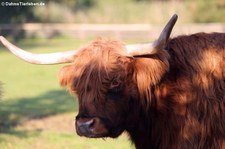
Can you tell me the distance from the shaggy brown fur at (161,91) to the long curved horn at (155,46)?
82 mm

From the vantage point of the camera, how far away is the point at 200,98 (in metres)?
5.61

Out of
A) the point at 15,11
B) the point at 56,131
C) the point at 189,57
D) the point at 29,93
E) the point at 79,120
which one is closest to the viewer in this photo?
the point at 79,120

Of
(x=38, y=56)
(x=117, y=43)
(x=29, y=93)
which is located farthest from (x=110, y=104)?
(x=29, y=93)

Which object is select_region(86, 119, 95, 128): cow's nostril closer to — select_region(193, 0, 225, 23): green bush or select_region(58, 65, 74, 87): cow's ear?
select_region(58, 65, 74, 87): cow's ear

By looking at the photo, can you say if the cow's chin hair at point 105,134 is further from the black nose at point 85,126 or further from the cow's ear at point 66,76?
the cow's ear at point 66,76

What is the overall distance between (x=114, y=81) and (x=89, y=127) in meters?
0.53

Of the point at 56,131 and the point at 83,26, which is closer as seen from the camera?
the point at 56,131

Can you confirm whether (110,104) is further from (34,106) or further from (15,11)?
(15,11)

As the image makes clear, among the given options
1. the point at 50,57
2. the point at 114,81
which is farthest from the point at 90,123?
the point at 50,57

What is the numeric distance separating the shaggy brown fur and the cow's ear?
21mm

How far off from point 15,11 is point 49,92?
23.9 metres

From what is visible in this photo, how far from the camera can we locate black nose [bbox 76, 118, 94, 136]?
534cm

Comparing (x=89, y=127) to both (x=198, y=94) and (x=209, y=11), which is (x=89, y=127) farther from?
(x=209, y=11)

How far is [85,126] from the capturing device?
533 cm
